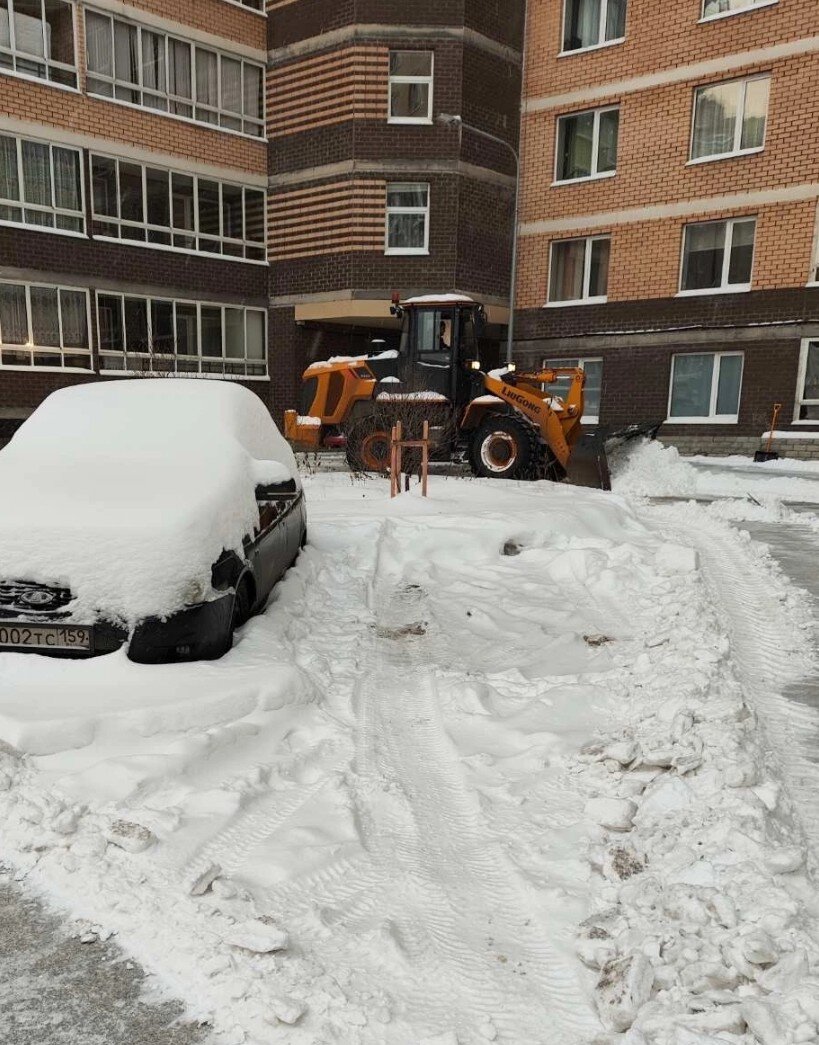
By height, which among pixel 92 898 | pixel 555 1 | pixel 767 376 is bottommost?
pixel 92 898

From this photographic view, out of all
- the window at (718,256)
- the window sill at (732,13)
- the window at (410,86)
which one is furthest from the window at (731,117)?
the window at (410,86)

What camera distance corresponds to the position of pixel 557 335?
20062 millimetres

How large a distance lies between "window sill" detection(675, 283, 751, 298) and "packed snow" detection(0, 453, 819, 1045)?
14765 millimetres

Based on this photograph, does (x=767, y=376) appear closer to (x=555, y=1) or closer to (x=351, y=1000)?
(x=555, y=1)

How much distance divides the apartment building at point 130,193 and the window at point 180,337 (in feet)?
0.13

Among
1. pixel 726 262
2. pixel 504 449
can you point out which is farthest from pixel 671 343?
pixel 504 449

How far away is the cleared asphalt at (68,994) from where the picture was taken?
197 cm

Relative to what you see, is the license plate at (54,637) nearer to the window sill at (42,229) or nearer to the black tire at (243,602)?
the black tire at (243,602)

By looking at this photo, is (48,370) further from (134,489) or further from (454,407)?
(134,489)

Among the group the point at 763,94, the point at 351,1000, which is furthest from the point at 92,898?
Answer: the point at 763,94

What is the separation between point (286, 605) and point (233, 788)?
2284 mm

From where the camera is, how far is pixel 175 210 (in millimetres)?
19266

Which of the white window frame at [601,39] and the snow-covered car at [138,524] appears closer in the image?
the snow-covered car at [138,524]

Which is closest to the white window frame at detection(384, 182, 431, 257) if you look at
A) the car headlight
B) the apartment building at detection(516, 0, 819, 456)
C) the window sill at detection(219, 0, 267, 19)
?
the apartment building at detection(516, 0, 819, 456)
